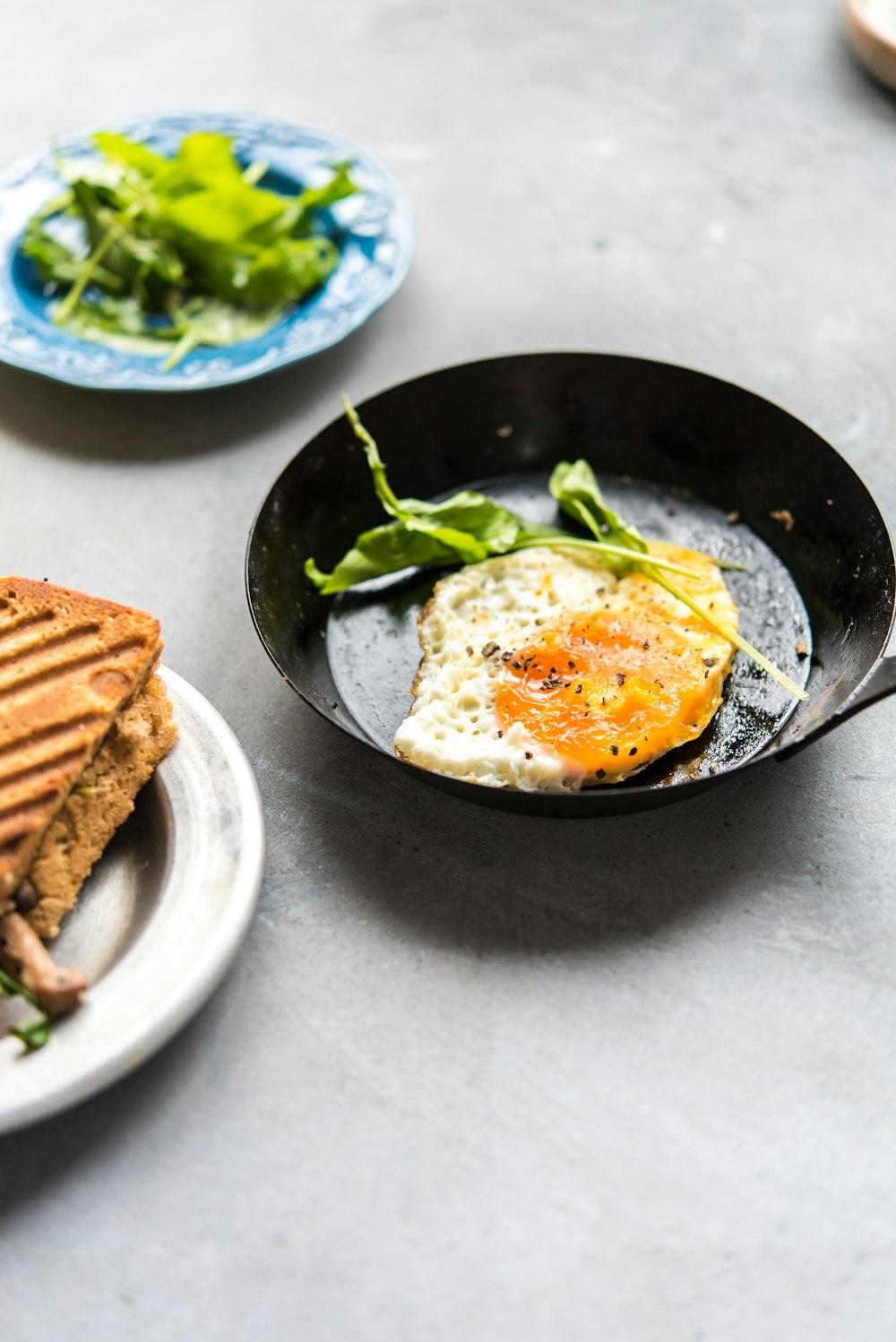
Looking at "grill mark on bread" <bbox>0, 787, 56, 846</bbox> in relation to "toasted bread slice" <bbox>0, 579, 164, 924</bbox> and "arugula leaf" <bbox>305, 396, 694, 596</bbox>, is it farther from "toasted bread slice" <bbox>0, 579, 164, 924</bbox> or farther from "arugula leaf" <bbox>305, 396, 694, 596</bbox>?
"arugula leaf" <bbox>305, 396, 694, 596</bbox>

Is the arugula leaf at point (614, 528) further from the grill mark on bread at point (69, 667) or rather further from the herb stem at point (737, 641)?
the grill mark on bread at point (69, 667)

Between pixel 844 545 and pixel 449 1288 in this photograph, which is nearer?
pixel 449 1288

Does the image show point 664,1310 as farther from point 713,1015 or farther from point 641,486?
point 641,486

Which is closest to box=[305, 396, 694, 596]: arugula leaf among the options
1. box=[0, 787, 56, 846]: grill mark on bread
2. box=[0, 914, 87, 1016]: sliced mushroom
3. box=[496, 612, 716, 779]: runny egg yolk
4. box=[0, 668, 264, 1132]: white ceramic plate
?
box=[496, 612, 716, 779]: runny egg yolk

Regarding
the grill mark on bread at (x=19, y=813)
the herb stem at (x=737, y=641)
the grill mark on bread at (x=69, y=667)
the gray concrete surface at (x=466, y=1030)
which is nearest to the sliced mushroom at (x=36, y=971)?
the grill mark on bread at (x=19, y=813)

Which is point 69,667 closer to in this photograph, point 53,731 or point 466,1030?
point 53,731

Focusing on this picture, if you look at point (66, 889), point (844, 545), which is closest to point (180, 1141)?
point (66, 889)

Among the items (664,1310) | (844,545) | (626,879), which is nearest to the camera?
(664,1310)
